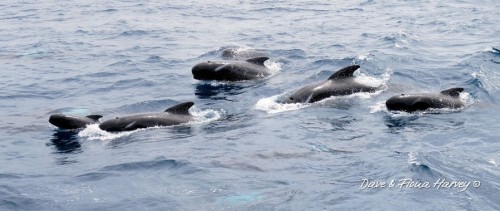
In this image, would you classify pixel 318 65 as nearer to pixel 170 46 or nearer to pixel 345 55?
pixel 345 55

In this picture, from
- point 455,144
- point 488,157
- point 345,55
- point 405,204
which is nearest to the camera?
point 405,204

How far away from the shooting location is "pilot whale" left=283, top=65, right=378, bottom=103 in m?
21.5

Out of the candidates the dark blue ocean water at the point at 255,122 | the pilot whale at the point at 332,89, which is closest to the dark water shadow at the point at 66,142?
the dark blue ocean water at the point at 255,122

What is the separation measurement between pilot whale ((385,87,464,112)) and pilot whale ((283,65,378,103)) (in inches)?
72.6

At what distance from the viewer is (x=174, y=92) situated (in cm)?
2464

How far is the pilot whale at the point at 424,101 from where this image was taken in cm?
2012

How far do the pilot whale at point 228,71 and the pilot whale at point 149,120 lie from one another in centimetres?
455

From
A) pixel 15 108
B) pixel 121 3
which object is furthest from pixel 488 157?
pixel 121 3

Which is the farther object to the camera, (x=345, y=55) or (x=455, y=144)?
(x=345, y=55)

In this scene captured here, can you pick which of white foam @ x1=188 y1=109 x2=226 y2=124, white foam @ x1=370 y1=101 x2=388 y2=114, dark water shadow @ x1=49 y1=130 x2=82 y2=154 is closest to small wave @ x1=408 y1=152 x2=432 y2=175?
white foam @ x1=370 y1=101 x2=388 y2=114

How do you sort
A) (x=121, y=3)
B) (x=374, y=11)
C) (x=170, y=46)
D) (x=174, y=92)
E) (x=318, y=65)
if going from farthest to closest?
(x=121, y=3) < (x=374, y=11) < (x=170, y=46) < (x=318, y=65) < (x=174, y=92)

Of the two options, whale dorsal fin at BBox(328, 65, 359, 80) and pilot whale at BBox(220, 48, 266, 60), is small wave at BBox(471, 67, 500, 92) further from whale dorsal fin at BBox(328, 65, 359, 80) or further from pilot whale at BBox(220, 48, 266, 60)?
pilot whale at BBox(220, 48, 266, 60)

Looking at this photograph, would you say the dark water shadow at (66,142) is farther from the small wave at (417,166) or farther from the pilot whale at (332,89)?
the small wave at (417,166)

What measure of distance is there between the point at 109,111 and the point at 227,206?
982cm
